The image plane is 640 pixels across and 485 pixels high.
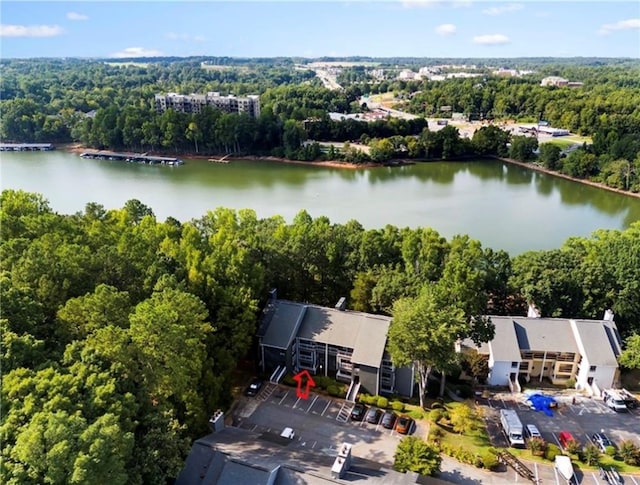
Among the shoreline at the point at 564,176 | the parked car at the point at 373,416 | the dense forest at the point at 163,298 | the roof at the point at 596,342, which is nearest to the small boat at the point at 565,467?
the roof at the point at 596,342

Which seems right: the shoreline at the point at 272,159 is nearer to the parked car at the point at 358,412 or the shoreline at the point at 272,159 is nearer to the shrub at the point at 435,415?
the parked car at the point at 358,412

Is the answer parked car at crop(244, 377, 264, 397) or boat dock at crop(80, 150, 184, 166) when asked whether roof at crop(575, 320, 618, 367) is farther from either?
boat dock at crop(80, 150, 184, 166)

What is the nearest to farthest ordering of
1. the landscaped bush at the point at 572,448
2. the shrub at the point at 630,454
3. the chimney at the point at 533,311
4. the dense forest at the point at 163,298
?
the dense forest at the point at 163,298 → the shrub at the point at 630,454 → the landscaped bush at the point at 572,448 → the chimney at the point at 533,311

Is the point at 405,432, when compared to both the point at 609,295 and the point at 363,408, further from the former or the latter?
the point at 609,295

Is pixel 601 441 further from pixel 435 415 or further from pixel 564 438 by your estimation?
pixel 435 415

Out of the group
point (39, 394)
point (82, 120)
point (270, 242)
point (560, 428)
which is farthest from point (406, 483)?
point (82, 120)

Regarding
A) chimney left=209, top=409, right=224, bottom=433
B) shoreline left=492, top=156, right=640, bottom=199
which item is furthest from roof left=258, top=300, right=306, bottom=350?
shoreline left=492, top=156, right=640, bottom=199

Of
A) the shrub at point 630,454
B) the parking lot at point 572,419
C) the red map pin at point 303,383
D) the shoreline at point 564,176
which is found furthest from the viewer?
the shoreline at point 564,176
